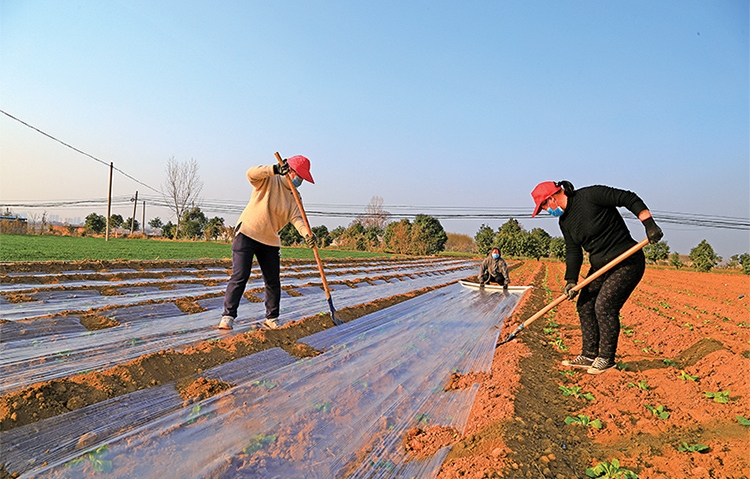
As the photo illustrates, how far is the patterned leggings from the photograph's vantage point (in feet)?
11.4

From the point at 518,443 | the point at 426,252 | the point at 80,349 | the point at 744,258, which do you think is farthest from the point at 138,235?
the point at 744,258

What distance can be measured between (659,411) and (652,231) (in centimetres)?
140

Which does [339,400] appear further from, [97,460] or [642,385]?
[642,385]

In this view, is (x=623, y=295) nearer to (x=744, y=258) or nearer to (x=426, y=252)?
(x=426, y=252)

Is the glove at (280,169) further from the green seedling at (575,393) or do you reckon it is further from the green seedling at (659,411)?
the green seedling at (659,411)

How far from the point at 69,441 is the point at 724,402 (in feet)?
13.0

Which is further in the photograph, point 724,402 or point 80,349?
point 80,349

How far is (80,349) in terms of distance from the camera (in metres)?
3.22

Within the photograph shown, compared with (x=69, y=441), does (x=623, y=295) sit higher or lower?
higher

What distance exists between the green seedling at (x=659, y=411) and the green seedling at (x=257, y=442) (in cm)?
241

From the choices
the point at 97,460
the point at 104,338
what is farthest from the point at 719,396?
the point at 104,338

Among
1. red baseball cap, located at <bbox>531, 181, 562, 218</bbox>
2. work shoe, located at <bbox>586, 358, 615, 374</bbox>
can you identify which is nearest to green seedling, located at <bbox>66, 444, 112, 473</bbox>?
red baseball cap, located at <bbox>531, 181, 562, 218</bbox>

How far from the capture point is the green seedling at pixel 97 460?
70.2 inches

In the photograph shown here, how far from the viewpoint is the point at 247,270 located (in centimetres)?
432
